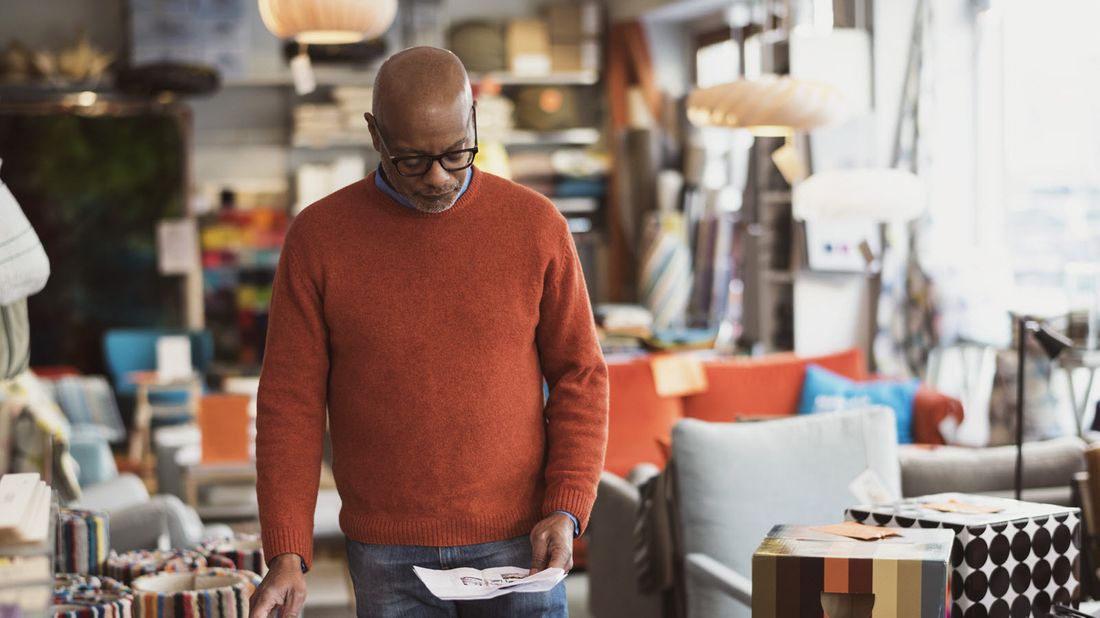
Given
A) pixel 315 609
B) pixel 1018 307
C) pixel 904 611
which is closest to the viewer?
pixel 904 611

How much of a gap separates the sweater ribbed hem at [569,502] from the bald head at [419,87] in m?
0.61

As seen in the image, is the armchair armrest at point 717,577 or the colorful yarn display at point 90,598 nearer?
the colorful yarn display at point 90,598

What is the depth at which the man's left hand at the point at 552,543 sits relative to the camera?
1.96 meters

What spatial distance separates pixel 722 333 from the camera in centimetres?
789

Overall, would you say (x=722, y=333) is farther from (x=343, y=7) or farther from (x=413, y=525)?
(x=413, y=525)

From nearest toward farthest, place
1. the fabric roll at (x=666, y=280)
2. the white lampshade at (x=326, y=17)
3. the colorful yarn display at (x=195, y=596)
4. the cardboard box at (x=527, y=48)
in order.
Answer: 1. the colorful yarn display at (x=195, y=596)
2. the white lampshade at (x=326, y=17)
3. the fabric roll at (x=666, y=280)
4. the cardboard box at (x=527, y=48)

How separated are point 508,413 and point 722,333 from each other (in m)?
5.98

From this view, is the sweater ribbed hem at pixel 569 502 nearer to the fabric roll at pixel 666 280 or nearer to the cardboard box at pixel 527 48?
the fabric roll at pixel 666 280

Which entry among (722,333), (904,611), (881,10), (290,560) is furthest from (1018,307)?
(290,560)

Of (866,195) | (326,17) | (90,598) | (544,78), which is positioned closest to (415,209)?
(90,598)

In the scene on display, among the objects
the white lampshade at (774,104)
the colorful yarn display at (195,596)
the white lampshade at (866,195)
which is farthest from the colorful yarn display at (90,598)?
the white lampshade at (866,195)

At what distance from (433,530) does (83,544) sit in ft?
3.65

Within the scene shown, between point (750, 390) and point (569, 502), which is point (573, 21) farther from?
point (569, 502)

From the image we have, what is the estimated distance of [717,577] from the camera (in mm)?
2924
